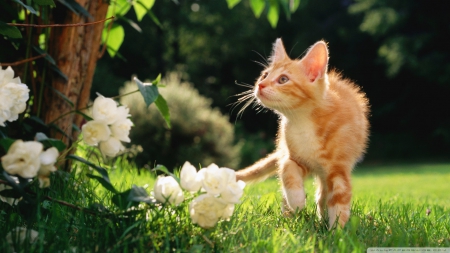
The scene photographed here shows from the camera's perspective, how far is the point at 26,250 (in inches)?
68.1

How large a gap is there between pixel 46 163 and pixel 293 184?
140 centimetres

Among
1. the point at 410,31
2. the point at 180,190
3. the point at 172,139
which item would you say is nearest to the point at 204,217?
the point at 180,190

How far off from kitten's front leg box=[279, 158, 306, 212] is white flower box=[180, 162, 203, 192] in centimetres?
86

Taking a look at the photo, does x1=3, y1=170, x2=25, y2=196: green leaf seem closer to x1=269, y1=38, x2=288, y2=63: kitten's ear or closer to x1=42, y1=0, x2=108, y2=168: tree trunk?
x1=42, y1=0, x2=108, y2=168: tree trunk

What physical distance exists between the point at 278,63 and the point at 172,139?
651 centimetres

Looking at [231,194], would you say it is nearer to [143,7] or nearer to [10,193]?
[10,193]

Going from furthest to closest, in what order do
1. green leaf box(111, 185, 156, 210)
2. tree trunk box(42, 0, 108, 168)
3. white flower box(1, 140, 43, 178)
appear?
1. tree trunk box(42, 0, 108, 168)
2. green leaf box(111, 185, 156, 210)
3. white flower box(1, 140, 43, 178)

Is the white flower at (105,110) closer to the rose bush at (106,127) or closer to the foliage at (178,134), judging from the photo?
the rose bush at (106,127)

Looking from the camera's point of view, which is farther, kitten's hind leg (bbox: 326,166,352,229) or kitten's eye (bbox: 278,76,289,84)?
kitten's eye (bbox: 278,76,289,84)

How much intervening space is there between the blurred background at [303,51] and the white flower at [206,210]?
7774mm

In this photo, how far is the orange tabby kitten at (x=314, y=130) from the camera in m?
2.64

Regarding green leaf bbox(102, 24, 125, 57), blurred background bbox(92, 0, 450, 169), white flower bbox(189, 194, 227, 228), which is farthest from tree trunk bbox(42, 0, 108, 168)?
blurred background bbox(92, 0, 450, 169)

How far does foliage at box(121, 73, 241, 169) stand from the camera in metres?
9.26

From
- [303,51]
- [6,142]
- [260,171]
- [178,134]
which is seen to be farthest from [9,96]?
[303,51]
